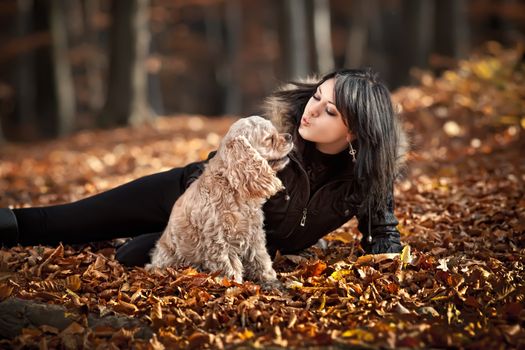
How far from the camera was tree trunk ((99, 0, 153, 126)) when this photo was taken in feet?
45.6

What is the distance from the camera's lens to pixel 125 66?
13.9 m

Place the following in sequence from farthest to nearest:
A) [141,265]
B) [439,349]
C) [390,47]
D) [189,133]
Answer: [390,47] < [189,133] < [141,265] < [439,349]

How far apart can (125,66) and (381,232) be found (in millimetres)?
10962

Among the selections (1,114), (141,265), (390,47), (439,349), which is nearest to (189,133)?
(141,265)

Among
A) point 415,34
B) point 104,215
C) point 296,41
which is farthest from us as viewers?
point 415,34

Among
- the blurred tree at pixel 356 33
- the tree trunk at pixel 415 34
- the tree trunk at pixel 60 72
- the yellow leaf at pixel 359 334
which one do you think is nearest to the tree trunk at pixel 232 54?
the blurred tree at pixel 356 33

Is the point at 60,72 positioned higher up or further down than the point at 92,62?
further down

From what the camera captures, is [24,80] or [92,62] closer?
[24,80]

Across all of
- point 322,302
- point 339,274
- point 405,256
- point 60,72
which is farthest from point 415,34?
point 322,302

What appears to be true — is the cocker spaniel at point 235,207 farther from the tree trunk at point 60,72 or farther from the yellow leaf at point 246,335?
the tree trunk at point 60,72

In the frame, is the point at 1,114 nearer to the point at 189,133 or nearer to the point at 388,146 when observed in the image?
the point at 189,133

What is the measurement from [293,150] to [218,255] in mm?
939

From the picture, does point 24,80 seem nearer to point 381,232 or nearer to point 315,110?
point 315,110

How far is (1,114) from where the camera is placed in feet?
82.2
